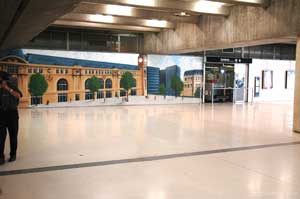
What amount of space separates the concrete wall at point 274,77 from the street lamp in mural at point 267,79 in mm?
194

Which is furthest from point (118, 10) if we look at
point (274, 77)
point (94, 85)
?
point (274, 77)

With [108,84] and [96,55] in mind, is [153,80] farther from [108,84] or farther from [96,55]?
[96,55]

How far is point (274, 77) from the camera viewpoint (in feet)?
65.8

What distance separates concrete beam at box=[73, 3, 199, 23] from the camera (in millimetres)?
9828

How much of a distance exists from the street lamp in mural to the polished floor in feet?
38.9

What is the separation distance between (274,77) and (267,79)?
639 millimetres

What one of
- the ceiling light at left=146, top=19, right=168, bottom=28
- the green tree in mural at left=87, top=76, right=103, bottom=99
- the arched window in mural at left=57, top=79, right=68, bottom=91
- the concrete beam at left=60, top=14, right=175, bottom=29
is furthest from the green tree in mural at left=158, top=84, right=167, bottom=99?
the arched window in mural at left=57, top=79, right=68, bottom=91

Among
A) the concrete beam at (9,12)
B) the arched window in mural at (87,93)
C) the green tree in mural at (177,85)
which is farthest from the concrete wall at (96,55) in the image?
the concrete beam at (9,12)

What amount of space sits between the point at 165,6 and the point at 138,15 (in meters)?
1.92

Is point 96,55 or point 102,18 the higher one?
point 102,18

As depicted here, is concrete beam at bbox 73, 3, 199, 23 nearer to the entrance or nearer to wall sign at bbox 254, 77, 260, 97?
the entrance

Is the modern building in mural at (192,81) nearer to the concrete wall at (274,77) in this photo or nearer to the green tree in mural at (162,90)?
the green tree in mural at (162,90)

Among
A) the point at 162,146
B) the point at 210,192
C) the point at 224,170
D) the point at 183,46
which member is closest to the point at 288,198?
the point at 210,192

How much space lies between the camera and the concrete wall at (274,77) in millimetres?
19453
